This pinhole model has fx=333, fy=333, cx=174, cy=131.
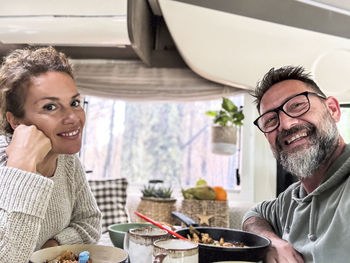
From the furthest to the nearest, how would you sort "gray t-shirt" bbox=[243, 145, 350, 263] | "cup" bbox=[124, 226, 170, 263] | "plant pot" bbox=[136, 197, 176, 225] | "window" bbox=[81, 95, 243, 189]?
"window" bbox=[81, 95, 243, 189] < "plant pot" bbox=[136, 197, 176, 225] < "gray t-shirt" bbox=[243, 145, 350, 263] < "cup" bbox=[124, 226, 170, 263]

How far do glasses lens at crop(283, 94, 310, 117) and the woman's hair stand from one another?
2.30ft

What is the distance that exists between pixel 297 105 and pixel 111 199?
1658 mm

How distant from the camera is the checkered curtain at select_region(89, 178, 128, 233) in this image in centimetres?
232

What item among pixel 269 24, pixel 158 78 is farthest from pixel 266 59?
pixel 158 78

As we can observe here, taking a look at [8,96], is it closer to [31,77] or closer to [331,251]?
[31,77]

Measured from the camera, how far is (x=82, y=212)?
120cm

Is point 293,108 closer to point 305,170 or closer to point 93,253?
point 305,170

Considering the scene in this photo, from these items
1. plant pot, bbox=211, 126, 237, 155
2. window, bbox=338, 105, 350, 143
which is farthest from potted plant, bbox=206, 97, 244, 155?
window, bbox=338, 105, 350, 143

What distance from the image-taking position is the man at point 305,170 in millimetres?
847

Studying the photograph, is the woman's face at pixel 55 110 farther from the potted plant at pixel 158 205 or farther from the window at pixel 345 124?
the window at pixel 345 124

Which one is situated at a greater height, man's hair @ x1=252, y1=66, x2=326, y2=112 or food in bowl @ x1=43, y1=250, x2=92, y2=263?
man's hair @ x1=252, y1=66, x2=326, y2=112

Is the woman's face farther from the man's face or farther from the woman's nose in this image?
the man's face

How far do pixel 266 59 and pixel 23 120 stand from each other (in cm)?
168

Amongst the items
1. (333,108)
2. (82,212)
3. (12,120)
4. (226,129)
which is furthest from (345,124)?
(12,120)
